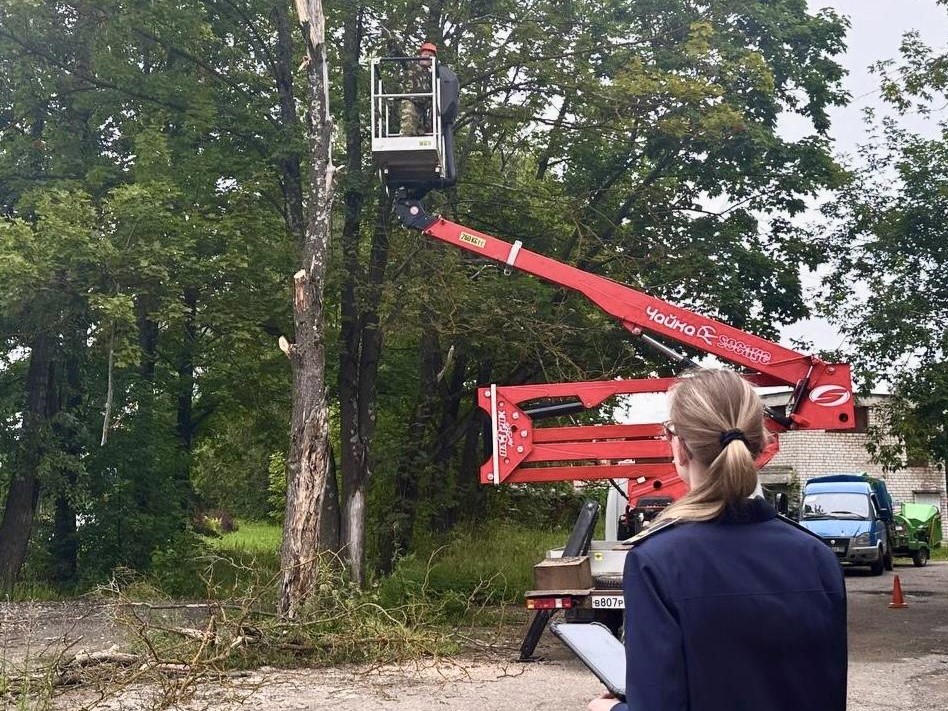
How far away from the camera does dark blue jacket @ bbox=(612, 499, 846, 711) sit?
2104mm

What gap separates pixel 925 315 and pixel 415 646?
10.3 metres

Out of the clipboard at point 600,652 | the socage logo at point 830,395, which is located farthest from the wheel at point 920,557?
the clipboard at point 600,652

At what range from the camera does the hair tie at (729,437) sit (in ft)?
7.37

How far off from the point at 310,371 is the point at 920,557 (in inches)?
934

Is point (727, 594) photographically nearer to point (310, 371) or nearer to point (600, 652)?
point (600, 652)

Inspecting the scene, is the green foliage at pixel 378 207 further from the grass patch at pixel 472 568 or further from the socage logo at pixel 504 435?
the socage logo at pixel 504 435

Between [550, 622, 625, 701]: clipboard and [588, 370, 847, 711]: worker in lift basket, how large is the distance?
61 millimetres

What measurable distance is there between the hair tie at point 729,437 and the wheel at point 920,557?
31.1 metres

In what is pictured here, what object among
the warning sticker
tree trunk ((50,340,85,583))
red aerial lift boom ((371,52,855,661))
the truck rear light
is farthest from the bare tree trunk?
tree trunk ((50,340,85,583))

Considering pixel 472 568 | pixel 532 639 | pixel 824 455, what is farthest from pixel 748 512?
pixel 824 455

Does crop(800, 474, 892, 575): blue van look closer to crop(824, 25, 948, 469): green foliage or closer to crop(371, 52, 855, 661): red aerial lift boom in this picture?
crop(824, 25, 948, 469): green foliage

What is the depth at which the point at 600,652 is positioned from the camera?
98.3 inches

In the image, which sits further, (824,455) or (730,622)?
(824,455)

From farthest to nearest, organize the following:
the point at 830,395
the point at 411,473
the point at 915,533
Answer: the point at 915,533, the point at 411,473, the point at 830,395
